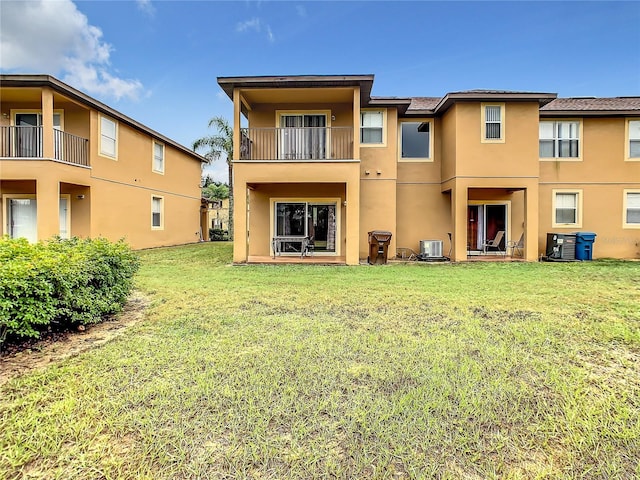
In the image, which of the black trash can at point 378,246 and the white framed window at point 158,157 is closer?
the black trash can at point 378,246

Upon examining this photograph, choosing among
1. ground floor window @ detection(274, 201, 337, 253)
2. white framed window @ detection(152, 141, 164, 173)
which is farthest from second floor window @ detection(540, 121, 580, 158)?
white framed window @ detection(152, 141, 164, 173)

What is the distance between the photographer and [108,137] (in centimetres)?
1526

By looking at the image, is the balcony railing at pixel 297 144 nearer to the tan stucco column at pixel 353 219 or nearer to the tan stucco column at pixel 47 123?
the tan stucco column at pixel 353 219

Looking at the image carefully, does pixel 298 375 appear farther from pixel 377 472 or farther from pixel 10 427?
pixel 10 427

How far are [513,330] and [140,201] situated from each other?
58.7 feet

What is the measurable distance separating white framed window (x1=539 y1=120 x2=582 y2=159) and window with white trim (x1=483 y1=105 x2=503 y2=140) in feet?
8.43

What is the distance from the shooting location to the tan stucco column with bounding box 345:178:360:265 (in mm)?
11898

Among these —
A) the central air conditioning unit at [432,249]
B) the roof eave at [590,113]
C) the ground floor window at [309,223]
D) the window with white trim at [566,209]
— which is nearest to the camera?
the central air conditioning unit at [432,249]

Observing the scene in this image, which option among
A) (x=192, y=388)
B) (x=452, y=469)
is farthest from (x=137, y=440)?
(x=452, y=469)

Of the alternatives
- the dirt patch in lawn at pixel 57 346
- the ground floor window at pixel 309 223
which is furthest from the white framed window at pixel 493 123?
the dirt patch in lawn at pixel 57 346

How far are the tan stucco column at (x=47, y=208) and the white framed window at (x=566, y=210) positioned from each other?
19.9 metres

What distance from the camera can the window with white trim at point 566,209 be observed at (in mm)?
14516

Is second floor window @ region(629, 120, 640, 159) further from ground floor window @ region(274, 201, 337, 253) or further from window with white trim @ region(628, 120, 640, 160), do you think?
ground floor window @ region(274, 201, 337, 253)

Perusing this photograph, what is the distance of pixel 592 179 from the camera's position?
14.3 m
